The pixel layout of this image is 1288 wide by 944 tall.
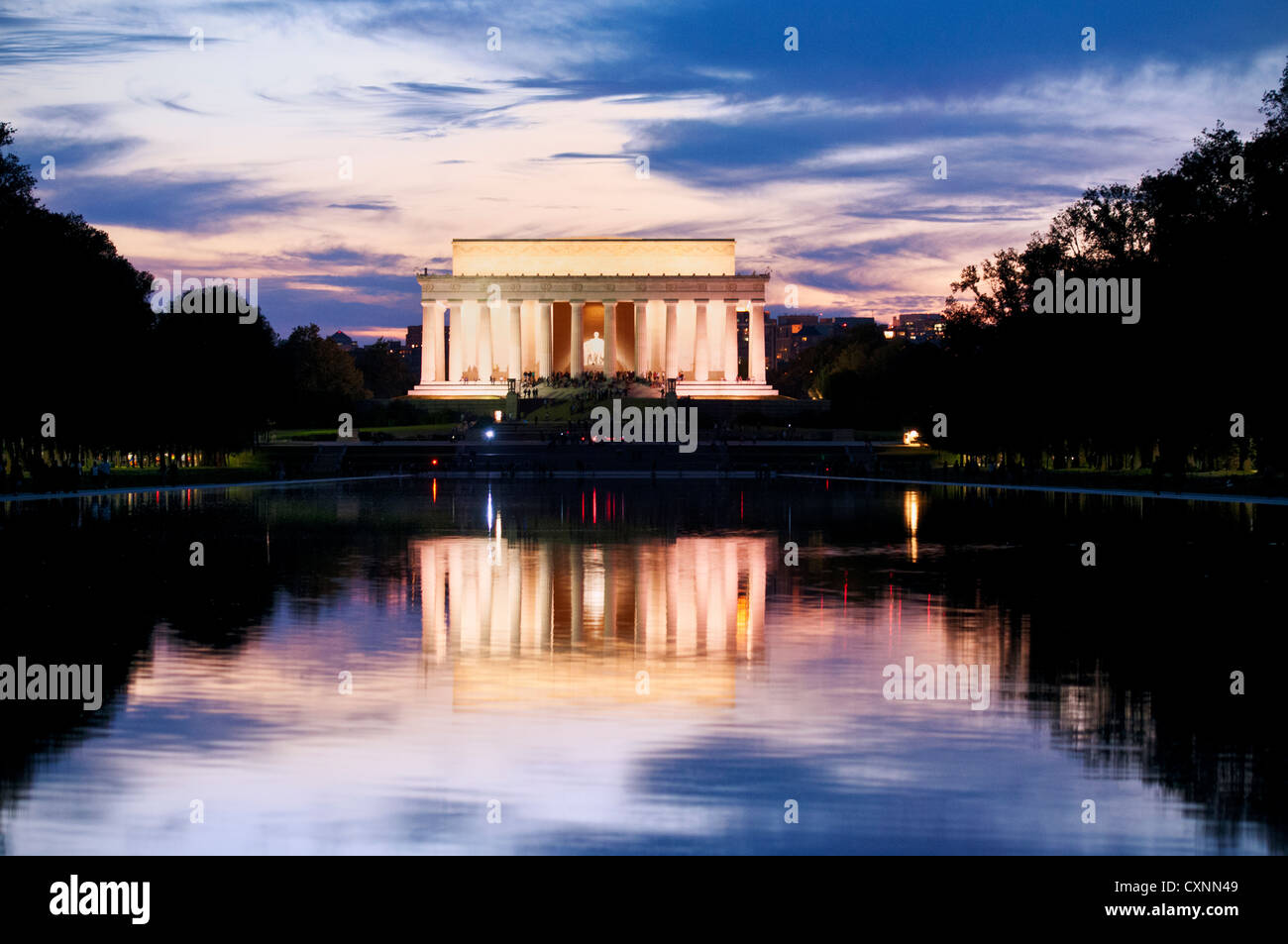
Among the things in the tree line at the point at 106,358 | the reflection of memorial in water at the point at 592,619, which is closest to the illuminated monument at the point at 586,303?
the tree line at the point at 106,358

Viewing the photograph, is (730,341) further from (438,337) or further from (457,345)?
(438,337)

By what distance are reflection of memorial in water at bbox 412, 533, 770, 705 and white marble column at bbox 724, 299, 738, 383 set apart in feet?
362

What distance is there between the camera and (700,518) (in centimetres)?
4272

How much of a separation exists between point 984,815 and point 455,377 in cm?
13499

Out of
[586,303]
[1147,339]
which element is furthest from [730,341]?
[1147,339]

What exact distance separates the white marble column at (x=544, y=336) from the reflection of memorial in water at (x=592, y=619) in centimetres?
11023

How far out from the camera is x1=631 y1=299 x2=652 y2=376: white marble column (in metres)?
142

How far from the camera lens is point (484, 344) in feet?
470

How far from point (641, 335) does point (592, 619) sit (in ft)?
401

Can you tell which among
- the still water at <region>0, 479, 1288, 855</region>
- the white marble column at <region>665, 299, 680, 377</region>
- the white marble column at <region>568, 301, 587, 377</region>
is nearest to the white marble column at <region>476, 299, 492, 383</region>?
the white marble column at <region>568, 301, 587, 377</region>

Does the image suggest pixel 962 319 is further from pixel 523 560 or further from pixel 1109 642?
pixel 1109 642

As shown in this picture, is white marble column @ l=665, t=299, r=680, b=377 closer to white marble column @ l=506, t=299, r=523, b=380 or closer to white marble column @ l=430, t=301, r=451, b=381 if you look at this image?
white marble column @ l=506, t=299, r=523, b=380
